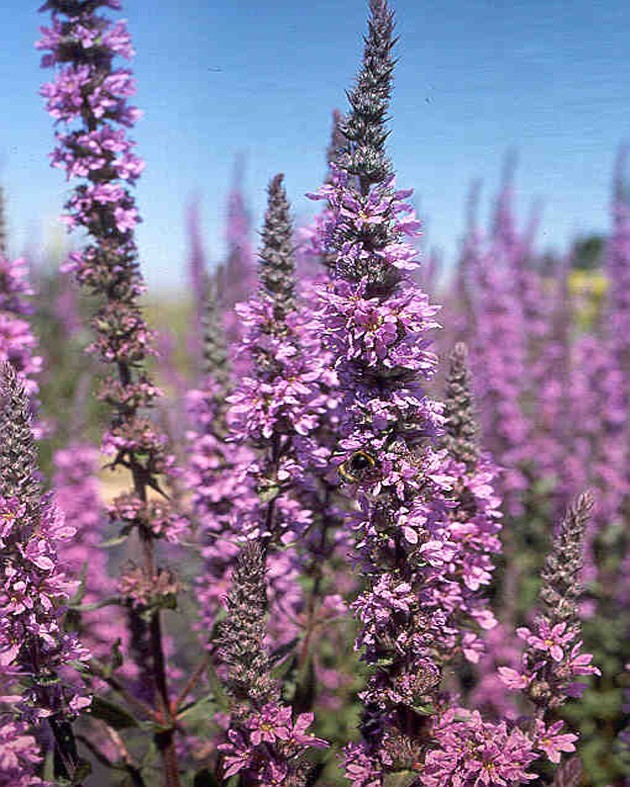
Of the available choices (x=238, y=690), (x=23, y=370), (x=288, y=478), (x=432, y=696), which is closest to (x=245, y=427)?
(x=288, y=478)

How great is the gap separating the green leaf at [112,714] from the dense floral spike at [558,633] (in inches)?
73.3

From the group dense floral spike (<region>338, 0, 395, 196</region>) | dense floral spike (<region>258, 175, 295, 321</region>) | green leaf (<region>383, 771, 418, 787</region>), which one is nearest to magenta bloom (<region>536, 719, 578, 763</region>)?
green leaf (<region>383, 771, 418, 787</region>)

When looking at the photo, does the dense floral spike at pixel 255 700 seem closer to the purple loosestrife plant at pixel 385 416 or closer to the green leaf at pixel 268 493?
the purple loosestrife plant at pixel 385 416

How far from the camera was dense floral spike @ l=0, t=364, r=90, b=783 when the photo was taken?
2791 millimetres

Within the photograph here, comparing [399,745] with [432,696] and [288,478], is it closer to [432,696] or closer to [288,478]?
[432,696]

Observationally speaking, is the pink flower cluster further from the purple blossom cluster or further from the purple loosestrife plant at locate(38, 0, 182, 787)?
the purple loosestrife plant at locate(38, 0, 182, 787)

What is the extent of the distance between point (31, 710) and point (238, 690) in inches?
30.1

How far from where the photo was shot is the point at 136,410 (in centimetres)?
452

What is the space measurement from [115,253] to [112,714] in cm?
243

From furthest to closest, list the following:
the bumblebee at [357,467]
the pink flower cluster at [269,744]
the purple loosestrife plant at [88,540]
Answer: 1. the purple loosestrife plant at [88,540]
2. the bumblebee at [357,467]
3. the pink flower cluster at [269,744]

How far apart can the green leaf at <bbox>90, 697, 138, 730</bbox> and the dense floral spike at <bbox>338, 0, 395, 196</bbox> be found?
266 cm

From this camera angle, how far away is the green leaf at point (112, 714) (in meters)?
3.63

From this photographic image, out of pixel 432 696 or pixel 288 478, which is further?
pixel 288 478

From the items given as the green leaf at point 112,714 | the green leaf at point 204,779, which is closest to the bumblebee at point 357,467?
the green leaf at point 204,779
